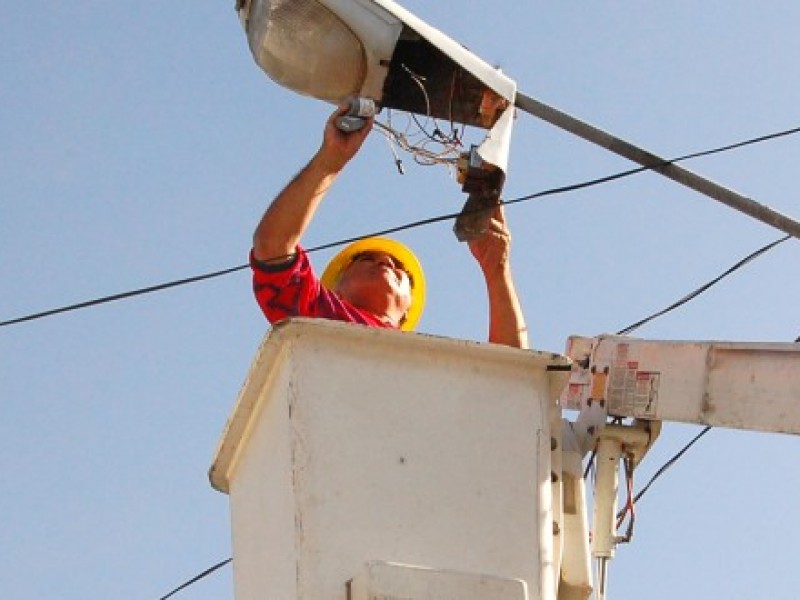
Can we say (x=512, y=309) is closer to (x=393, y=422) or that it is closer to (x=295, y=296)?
(x=295, y=296)

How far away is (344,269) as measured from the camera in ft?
20.6

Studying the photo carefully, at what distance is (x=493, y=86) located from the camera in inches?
205

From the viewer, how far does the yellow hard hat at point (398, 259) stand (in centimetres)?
634

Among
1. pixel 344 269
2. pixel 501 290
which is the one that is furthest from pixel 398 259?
pixel 501 290

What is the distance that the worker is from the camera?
5.15 m

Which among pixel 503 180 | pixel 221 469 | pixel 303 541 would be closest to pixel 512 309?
pixel 503 180

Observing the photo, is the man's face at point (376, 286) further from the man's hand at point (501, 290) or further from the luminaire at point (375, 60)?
the luminaire at point (375, 60)

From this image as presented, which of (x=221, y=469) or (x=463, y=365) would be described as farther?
(x=221, y=469)

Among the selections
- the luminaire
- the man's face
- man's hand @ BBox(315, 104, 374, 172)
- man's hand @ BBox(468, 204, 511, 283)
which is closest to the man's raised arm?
man's hand @ BBox(315, 104, 374, 172)

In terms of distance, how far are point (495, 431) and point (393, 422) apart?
0.81 feet

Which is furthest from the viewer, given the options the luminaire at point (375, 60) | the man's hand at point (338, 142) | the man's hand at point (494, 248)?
the man's hand at point (494, 248)

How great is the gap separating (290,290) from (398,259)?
1.03 m

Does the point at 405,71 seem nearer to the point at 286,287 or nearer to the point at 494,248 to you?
the point at 494,248

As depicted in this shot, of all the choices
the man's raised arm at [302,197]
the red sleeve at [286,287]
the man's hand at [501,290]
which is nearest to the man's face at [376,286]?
the man's hand at [501,290]
